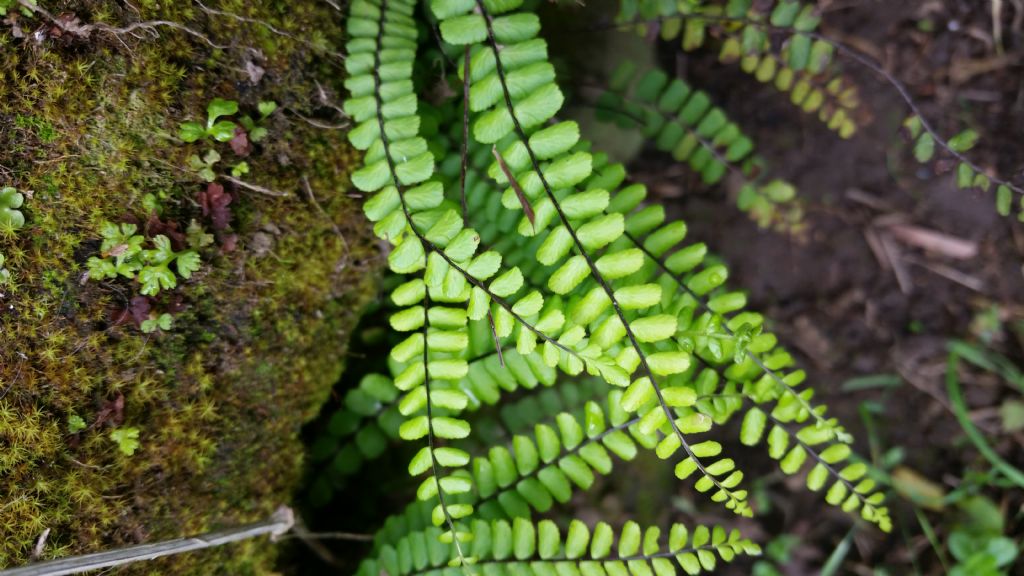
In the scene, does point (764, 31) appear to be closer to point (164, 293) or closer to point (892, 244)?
point (892, 244)

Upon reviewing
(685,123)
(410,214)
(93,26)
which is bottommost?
(685,123)

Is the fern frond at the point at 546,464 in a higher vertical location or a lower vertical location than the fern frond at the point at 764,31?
lower

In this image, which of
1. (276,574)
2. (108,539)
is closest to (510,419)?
(276,574)

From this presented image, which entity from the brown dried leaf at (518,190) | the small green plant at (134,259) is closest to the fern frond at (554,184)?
the brown dried leaf at (518,190)

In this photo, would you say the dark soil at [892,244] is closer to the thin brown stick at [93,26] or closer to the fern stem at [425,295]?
the fern stem at [425,295]

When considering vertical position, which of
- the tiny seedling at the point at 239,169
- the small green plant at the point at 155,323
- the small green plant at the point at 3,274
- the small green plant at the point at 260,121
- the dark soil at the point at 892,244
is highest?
the small green plant at the point at 260,121

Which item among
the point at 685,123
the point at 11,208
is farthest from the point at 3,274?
the point at 685,123
